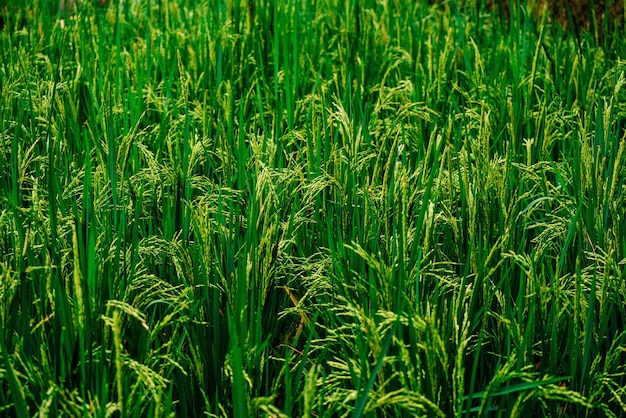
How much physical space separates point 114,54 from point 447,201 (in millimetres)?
1420

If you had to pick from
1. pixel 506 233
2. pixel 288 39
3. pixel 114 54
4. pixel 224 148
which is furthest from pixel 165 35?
pixel 506 233

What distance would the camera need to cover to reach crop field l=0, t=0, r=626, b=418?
1.24 metres

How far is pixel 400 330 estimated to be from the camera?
1.29 metres

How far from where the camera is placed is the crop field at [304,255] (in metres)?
1.24

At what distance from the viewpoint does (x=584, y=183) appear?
174 centimetres

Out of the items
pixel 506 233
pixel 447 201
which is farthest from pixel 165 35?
pixel 506 233

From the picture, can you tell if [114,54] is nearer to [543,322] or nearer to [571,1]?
[543,322]

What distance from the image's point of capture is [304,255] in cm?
168

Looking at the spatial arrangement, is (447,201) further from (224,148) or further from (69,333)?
(69,333)

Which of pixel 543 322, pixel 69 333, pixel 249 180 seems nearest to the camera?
pixel 69 333

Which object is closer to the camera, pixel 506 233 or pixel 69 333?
pixel 69 333

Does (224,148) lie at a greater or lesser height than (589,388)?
greater

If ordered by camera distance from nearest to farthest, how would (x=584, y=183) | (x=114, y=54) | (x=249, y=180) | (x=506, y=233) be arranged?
(x=506, y=233)
(x=584, y=183)
(x=249, y=180)
(x=114, y=54)

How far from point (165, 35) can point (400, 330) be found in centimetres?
186
